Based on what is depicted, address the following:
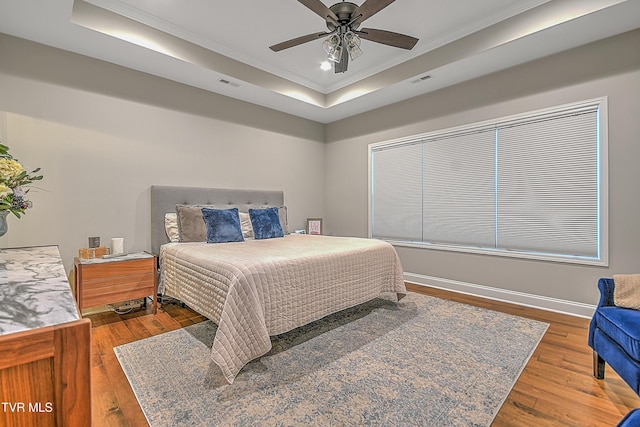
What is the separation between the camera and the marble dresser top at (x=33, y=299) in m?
0.72

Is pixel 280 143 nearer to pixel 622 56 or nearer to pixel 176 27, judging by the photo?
pixel 176 27

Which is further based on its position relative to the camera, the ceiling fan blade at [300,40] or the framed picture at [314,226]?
the framed picture at [314,226]

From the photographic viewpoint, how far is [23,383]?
621 millimetres

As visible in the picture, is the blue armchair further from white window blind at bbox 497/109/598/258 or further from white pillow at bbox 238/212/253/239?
white pillow at bbox 238/212/253/239

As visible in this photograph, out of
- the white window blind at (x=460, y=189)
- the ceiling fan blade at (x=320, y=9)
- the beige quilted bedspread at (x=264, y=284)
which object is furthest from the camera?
the white window blind at (x=460, y=189)

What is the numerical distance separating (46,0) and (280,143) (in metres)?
3.08

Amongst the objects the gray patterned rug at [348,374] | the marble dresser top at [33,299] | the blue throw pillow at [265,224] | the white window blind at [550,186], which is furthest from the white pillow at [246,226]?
the white window blind at [550,186]

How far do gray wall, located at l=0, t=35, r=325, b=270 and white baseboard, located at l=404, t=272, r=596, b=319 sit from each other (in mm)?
2967

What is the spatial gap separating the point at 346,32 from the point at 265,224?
2.37m

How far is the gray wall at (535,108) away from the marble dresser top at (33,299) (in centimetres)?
400

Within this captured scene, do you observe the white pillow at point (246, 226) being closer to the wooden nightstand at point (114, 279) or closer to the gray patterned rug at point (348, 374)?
the wooden nightstand at point (114, 279)

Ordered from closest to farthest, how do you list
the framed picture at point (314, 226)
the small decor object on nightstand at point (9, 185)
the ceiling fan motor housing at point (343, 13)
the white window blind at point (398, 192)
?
the small decor object on nightstand at point (9, 185) < the ceiling fan motor housing at point (343, 13) < the white window blind at point (398, 192) < the framed picture at point (314, 226)

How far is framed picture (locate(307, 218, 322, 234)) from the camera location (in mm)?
5215

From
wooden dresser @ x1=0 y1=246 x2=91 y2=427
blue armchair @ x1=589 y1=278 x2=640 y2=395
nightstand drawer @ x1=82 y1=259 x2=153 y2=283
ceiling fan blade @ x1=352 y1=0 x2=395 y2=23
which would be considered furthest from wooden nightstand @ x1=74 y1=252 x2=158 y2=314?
blue armchair @ x1=589 y1=278 x2=640 y2=395
